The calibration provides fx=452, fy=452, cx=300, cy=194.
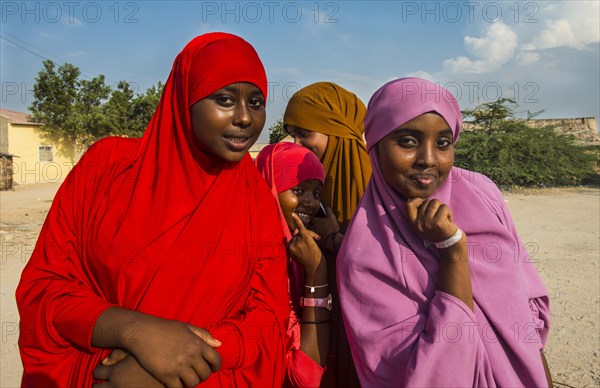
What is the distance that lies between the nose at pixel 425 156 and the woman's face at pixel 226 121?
636 millimetres

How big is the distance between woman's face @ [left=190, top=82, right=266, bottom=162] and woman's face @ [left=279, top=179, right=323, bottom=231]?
2.05ft

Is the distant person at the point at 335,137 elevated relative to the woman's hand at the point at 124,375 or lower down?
elevated

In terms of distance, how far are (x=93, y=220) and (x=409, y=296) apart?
1.20 m

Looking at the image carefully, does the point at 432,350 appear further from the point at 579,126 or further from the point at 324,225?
the point at 579,126

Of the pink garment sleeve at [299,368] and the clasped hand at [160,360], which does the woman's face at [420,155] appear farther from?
the clasped hand at [160,360]

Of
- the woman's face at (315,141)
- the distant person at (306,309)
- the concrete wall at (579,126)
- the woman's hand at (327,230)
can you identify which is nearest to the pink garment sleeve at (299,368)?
the distant person at (306,309)

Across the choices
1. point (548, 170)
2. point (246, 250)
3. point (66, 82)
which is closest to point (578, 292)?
point (246, 250)

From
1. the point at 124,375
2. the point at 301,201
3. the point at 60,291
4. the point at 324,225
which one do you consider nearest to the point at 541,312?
the point at 324,225

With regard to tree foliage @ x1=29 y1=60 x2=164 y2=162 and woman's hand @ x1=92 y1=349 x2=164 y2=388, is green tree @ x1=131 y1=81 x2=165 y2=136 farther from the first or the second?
woman's hand @ x1=92 y1=349 x2=164 y2=388

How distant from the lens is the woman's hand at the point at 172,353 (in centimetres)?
145

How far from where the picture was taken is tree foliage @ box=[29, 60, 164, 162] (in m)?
29.6

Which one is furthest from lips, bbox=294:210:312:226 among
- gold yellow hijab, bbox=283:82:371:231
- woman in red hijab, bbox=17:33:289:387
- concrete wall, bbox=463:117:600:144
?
concrete wall, bbox=463:117:600:144

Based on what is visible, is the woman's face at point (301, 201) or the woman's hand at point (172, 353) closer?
the woman's hand at point (172, 353)

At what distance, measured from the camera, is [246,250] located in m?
1.76
